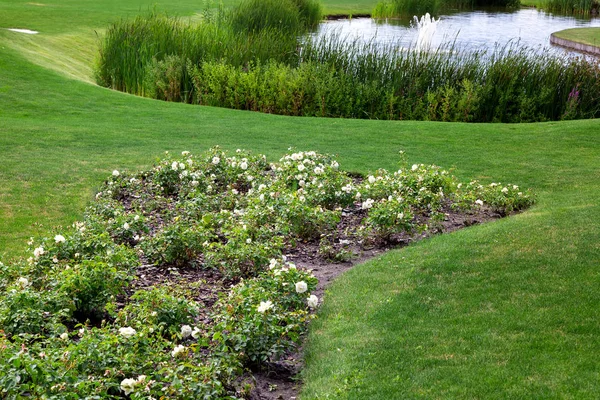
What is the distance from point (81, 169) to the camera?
938 cm

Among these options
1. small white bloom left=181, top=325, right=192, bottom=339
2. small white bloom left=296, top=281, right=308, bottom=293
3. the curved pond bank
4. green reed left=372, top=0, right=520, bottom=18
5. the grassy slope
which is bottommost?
small white bloom left=181, top=325, right=192, bottom=339

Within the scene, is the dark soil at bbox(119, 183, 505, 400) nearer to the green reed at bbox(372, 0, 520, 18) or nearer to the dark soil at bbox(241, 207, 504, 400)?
the dark soil at bbox(241, 207, 504, 400)

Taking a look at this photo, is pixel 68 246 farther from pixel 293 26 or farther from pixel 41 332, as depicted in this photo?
pixel 293 26

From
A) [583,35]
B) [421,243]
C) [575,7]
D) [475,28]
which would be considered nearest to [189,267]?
[421,243]

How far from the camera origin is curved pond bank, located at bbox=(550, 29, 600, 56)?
24484 millimetres

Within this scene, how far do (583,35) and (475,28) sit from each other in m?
4.89

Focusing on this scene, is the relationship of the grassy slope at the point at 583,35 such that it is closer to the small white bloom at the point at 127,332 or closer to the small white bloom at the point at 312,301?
the small white bloom at the point at 312,301

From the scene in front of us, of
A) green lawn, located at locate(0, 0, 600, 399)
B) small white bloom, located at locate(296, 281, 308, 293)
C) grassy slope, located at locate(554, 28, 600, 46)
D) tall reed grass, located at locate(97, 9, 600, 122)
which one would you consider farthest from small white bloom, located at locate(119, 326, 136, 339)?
grassy slope, located at locate(554, 28, 600, 46)

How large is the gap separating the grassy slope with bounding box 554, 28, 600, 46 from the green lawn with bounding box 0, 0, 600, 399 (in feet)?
51.0

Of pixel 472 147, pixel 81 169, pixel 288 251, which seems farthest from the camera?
pixel 472 147

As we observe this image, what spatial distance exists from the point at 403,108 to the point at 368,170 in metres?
5.58

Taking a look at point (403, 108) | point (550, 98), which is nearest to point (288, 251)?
point (403, 108)

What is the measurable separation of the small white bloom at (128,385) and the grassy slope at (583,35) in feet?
80.9

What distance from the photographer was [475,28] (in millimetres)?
31312
